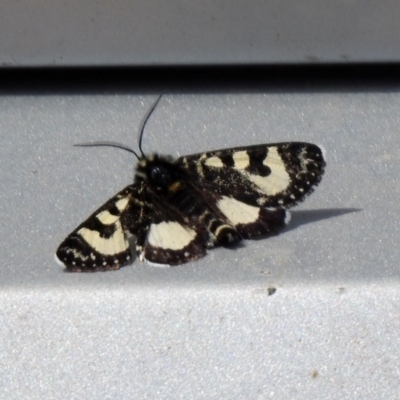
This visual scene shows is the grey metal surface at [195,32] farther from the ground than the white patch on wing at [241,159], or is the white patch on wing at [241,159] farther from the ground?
the grey metal surface at [195,32]

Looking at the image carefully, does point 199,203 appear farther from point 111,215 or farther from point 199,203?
point 111,215

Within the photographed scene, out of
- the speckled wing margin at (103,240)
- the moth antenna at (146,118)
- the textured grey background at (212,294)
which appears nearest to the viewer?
the textured grey background at (212,294)

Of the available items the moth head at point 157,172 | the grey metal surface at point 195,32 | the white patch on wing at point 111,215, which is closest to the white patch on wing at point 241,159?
the moth head at point 157,172

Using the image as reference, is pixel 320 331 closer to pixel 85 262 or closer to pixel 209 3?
pixel 85 262

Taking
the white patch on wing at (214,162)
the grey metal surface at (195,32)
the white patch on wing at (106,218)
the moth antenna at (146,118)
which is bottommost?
the moth antenna at (146,118)

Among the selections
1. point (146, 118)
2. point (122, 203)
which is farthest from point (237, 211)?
point (146, 118)

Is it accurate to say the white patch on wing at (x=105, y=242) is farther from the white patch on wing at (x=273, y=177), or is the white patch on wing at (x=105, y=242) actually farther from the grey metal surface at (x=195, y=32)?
the grey metal surface at (x=195, y=32)

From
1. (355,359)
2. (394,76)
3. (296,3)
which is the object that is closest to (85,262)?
(355,359)

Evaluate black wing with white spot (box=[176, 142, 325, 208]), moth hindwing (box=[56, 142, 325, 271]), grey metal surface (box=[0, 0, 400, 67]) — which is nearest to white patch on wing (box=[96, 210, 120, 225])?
moth hindwing (box=[56, 142, 325, 271])
